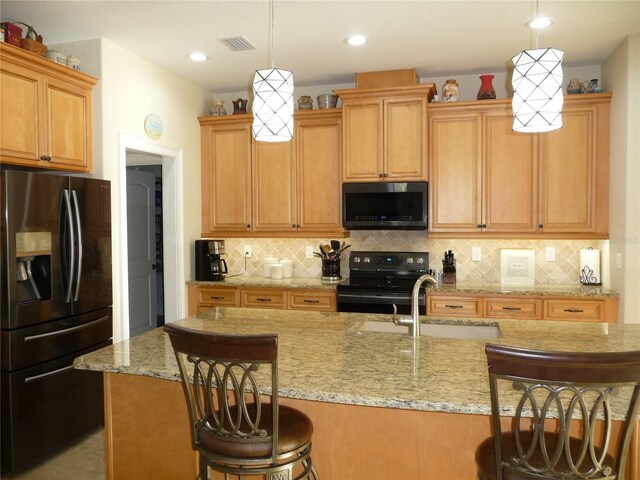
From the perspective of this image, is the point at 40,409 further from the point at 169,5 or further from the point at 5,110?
the point at 169,5

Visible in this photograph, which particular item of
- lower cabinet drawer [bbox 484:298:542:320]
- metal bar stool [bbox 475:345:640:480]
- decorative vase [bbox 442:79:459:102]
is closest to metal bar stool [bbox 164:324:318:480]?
metal bar stool [bbox 475:345:640:480]

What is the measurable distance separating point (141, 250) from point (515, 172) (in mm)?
3817

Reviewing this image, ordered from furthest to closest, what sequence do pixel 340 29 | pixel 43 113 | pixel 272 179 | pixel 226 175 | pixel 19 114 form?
pixel 226 175
pixel 272 179
pixel 340 29
pixel 43 113
pixel 19 114

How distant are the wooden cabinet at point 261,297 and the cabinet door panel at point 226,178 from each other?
2.04 feet

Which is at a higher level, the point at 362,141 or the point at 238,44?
the point at 238,44

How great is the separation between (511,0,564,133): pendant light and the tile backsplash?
262 cm

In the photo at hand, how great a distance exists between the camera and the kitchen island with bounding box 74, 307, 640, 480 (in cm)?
164

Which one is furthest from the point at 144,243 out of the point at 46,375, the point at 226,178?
the point at 46,375

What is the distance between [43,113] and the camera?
3.02m

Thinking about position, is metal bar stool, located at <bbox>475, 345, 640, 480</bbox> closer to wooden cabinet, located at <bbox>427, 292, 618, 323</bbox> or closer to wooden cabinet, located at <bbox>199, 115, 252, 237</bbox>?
wooden cabinet, located at <bbox>427, 292, 618, 323</bbox>

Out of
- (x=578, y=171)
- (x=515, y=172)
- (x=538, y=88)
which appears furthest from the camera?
(x=515, y=172)

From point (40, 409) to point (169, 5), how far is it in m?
2.47

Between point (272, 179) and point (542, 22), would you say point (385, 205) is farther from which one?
point (542, 22)

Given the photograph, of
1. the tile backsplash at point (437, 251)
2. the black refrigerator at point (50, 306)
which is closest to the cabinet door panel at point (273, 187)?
the tile backsplash at point (437, 251)
